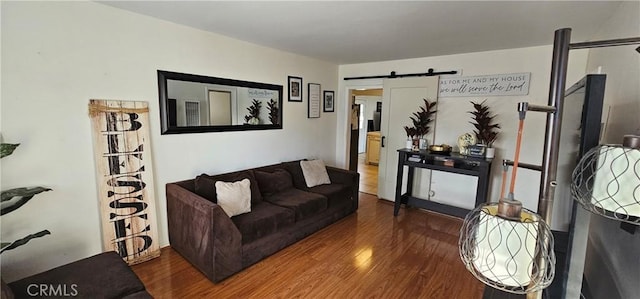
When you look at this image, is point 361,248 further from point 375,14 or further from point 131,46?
point 131,46

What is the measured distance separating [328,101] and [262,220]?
2.72 m

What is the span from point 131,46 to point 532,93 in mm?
4334

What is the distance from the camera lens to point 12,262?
78.9 inches

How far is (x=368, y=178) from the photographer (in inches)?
241

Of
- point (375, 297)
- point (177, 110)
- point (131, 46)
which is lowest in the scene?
point (375, 297)

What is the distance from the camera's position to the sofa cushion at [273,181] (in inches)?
133

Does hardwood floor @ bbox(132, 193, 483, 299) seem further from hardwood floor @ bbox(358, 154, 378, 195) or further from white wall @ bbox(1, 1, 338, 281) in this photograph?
hardwood floor @ bbox(358, 154, 378, 195)

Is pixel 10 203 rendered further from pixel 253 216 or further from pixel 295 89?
pixel 295 89

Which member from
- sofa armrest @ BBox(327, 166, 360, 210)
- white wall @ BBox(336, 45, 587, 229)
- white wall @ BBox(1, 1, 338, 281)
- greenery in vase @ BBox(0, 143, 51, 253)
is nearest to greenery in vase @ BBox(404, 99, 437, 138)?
white wall @ BBox(336, 45, 587, 229)

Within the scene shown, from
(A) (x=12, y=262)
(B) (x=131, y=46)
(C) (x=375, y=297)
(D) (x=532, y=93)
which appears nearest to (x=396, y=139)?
(D) (x=532, y=93)

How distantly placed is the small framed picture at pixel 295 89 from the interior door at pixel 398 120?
1.35 m

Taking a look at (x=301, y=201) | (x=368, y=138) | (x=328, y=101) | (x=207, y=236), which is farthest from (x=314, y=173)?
(x=368, y=138)

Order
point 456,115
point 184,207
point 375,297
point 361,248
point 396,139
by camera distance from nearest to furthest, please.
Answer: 1. point 375,297
2. point 184,207
3. point 361,248
4. point 456,115
5. point 396,139

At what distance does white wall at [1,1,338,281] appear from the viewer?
196 cm
